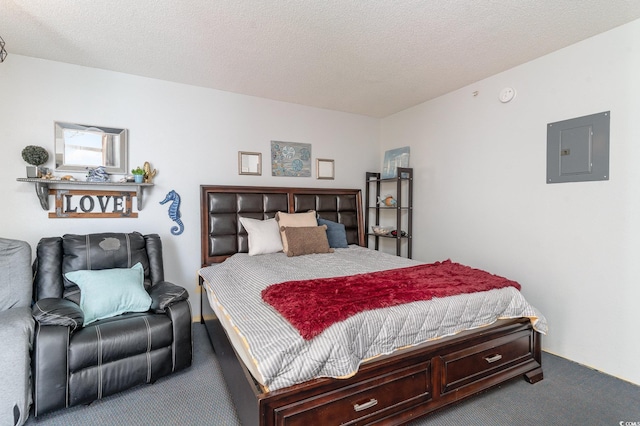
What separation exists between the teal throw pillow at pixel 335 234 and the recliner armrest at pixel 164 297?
174cm

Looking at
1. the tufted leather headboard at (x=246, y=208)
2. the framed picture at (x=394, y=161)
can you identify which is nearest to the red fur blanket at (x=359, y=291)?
the tufted leather headboard at (x=246, y=208)

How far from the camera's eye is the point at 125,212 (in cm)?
307

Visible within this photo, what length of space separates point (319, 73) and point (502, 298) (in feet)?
8.28

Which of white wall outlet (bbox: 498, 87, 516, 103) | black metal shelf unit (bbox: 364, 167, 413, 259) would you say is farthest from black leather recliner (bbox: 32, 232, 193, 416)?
white wall outlet (bbox: 498, 87, 516, 103)

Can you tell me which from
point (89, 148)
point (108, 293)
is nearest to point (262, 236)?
point (108, 293)

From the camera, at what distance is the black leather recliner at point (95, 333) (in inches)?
71.5

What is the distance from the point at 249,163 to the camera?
12.1 ft

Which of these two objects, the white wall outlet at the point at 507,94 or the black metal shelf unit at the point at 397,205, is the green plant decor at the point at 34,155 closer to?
the black metal shelf unit at the point at 397,205

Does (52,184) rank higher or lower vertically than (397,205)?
higher

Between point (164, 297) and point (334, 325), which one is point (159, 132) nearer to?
point (164, 297)

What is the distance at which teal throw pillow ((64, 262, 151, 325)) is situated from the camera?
85.5 inches

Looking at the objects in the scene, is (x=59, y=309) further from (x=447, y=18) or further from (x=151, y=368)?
(x=447, y=18)

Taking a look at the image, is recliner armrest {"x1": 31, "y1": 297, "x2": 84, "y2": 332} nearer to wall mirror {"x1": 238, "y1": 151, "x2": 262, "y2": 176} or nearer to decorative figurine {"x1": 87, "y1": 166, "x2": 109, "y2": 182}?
decorative figurine {"x1": 87, "y1": 166, "x2": 109, "y2": 182}

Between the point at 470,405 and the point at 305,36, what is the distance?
9.35 ft
